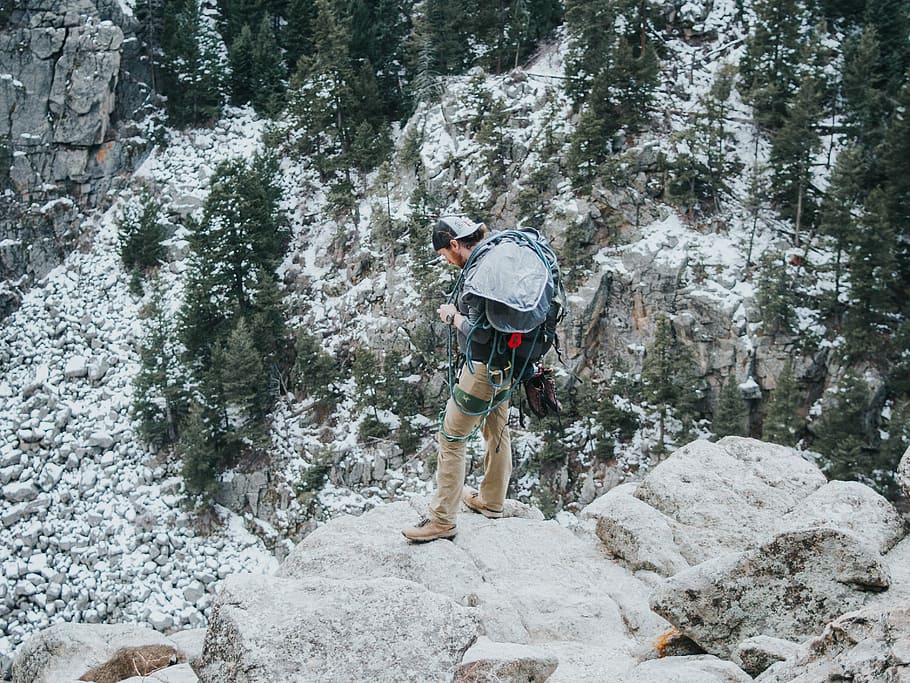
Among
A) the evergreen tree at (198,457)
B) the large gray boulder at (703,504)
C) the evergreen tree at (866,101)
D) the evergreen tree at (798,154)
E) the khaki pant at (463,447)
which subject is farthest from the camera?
the evergreen tree at (866,101)

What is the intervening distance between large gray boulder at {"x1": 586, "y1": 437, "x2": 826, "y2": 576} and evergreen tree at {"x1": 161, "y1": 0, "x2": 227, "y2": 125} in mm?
28577

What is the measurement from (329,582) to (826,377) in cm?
1929

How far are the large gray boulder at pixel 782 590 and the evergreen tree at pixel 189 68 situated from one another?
30801mm

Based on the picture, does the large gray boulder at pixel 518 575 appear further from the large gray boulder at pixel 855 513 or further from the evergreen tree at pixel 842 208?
the evergreen tree at pixel 842 208

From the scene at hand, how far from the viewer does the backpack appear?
4680 mm

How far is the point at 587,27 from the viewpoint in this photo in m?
24.0

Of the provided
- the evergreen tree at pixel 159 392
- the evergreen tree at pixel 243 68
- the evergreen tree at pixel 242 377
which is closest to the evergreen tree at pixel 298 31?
the evergreen tree at pixel 243 68

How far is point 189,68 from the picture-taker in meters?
30.7

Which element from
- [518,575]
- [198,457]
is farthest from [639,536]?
[198,457]

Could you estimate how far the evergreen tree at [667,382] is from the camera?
749 inches

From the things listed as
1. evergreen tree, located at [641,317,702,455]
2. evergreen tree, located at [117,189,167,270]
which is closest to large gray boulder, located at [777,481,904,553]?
evergreen tree, located at [641,317,702,455]

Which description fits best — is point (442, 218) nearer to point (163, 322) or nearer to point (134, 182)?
point (163, 322)

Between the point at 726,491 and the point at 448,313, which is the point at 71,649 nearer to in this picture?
the point at 448,313

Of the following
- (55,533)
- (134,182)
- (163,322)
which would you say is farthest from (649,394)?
(134,182)
